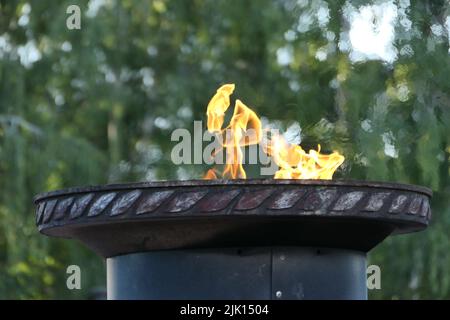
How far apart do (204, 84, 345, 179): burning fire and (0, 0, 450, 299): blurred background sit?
158 inches

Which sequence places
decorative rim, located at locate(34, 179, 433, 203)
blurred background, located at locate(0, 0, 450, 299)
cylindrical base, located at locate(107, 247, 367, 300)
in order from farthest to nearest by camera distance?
blurred background, located at locate(0, 0, 450, 299) → cylindrical base, located at locate(107, 247, 367, 300) → decorative rim, located at locate(34, 179, 433, 203)

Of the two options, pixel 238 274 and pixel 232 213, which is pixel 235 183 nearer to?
pixel 232 213

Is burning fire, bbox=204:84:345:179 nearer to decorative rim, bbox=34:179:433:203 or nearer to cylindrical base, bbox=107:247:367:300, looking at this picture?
cylindrical base, bbox=107:247:367:300

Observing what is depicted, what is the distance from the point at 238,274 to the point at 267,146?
783mm

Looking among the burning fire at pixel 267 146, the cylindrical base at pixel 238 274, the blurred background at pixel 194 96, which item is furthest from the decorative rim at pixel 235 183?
the blurred background at pixel 194 96

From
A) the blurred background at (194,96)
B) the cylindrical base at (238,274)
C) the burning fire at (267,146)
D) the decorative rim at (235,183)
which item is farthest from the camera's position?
the blurred background at (194,96)

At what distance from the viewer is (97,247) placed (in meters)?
3.88

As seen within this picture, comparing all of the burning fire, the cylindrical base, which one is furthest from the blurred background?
the cylindrical base

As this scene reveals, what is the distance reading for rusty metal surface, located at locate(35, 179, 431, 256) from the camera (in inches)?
135

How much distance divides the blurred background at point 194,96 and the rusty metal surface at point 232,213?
457 centimetres

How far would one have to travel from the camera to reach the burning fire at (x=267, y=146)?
13.2 feet

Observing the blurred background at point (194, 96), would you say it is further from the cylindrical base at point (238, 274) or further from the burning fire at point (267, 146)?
the cylindrical base at point (238, 274)

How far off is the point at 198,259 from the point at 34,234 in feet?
23.1

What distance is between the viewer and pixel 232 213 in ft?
11.2
